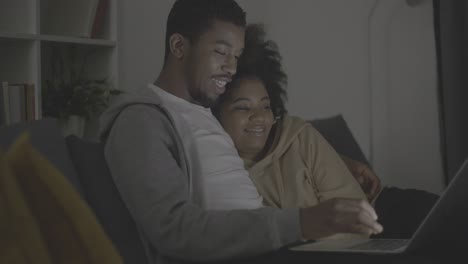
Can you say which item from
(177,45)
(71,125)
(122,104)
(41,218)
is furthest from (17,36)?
(41,218)

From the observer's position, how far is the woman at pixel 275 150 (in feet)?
4.54

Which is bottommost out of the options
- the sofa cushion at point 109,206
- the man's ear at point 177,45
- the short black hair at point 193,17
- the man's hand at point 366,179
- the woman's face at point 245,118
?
the man's hand at point 366,179

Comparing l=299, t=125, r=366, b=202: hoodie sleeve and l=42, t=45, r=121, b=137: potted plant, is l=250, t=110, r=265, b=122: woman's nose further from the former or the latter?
l=42, t=45, r=121, b=137: potted plant

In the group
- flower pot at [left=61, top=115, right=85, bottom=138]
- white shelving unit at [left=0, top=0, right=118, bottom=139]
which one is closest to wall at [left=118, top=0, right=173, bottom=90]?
white shelving unit at [left=0, top=0, right=118, bottom=139]

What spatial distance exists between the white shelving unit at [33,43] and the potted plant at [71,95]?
0.03 meters

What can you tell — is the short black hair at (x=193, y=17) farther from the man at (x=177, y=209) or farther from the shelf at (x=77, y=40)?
the shelf at (x=77, y=40)

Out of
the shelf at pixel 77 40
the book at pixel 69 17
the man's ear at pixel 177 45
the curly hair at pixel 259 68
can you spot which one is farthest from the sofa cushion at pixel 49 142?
the book at pixel 69 17

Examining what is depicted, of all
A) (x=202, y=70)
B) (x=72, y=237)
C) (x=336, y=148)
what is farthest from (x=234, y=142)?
(x=72, y=237)

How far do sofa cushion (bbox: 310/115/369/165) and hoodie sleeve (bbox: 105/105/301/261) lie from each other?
784 mm

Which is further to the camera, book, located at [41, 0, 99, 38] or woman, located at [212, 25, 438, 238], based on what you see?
book, located at [41, 0, 99, 38]

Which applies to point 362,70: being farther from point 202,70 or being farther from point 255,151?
point 202,70

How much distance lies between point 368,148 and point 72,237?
5.82 ft

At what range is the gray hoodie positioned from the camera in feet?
2.86

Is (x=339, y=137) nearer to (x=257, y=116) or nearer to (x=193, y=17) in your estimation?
(x=257, y=116)
